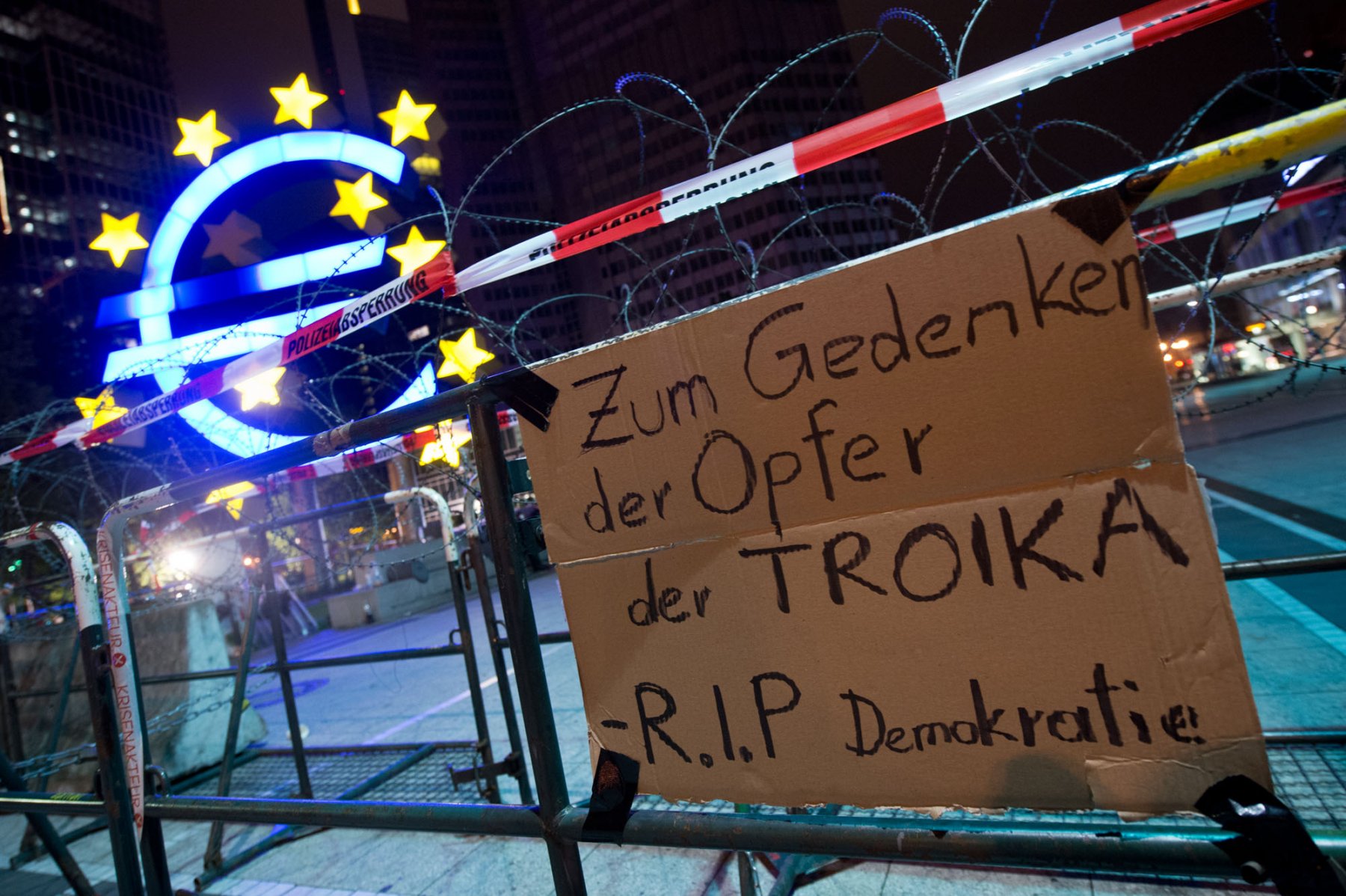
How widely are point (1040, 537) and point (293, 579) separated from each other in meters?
31.5

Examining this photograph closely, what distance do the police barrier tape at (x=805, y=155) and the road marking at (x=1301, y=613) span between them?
8.64 ft

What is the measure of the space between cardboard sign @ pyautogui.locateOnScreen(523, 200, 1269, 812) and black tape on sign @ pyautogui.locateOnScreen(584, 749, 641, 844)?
0.03 metres

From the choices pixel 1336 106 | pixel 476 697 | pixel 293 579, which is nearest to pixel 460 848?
pixel 476 697

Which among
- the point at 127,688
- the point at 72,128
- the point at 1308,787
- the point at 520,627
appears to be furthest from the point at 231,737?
the point at 72,128

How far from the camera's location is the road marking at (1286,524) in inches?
218

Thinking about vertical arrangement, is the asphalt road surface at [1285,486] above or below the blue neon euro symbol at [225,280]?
below

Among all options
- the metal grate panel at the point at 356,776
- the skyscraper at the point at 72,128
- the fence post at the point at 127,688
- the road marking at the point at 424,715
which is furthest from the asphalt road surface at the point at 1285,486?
the skyscraper at the point at 72,128

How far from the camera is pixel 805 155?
257 cm

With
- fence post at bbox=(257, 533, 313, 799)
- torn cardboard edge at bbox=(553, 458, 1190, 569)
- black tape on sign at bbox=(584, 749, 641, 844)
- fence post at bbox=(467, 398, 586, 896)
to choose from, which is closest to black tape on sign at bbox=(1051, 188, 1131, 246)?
torn cardboard edge at bbox=(553, 458, 1190, 569)

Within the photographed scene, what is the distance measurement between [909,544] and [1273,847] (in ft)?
1.87

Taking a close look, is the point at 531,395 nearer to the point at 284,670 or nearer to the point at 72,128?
the point at 284,670

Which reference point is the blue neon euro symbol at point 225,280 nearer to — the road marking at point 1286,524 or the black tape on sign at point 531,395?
the black tape on sign at point 531,395

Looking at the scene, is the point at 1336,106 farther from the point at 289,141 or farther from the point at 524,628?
the point at 289,141

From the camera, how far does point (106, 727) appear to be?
2.25 m
